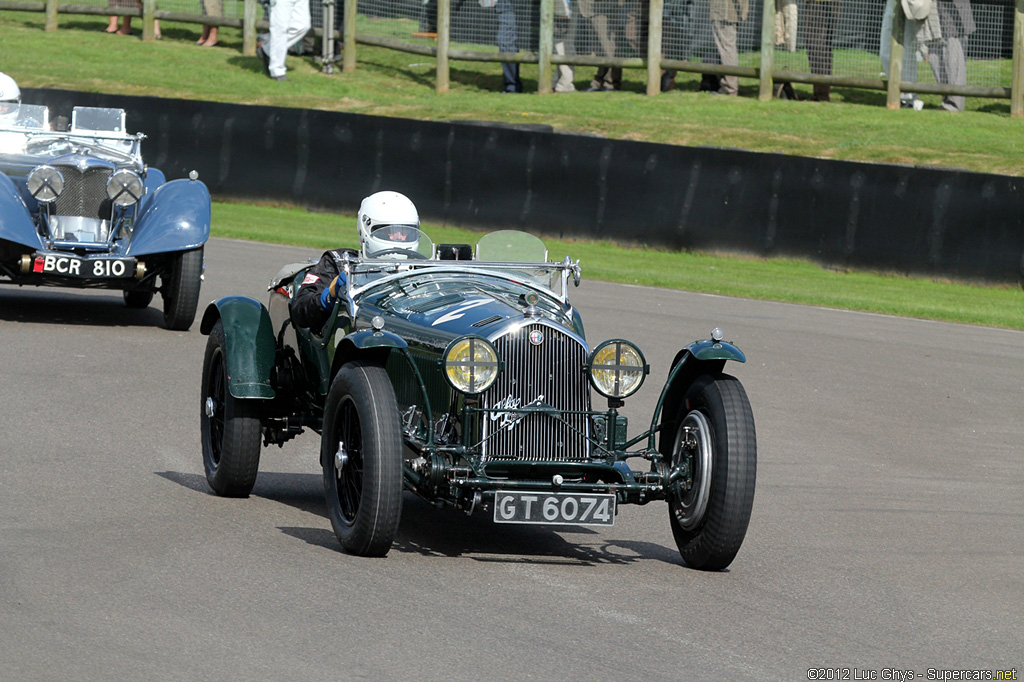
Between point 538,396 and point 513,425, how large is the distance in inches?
6.9

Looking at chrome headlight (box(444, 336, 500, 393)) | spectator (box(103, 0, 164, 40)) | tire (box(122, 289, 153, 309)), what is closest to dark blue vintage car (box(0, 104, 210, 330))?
tire (box(122, 289, 153, 309))

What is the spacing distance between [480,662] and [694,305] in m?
10.8

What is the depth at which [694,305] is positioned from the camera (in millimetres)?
15453

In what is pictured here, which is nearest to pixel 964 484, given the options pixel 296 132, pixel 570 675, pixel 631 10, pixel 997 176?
pixel 570 675

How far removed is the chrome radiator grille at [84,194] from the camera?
12805 mm

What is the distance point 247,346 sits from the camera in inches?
295

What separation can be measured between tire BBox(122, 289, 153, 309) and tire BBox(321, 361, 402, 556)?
25.4ft

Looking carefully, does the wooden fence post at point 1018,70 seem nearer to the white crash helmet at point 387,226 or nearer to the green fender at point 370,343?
the white crash helmet at point 387,226

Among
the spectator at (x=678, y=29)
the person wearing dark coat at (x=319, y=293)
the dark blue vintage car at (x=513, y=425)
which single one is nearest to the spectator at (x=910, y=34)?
the spectator at (x=678, y=29)

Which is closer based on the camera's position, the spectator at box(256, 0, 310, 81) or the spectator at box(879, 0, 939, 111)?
the spectator at box(879, 0, 939, 111)

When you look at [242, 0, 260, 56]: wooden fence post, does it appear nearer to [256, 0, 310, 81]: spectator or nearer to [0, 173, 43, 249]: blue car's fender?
[256, 0, 310, 81]: spectator

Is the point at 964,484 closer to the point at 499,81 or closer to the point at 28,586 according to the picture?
the point at 28,586

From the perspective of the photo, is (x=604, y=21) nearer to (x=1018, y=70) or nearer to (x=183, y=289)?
(x=1018, y=70)

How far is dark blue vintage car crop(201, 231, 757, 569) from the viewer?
6113mm
